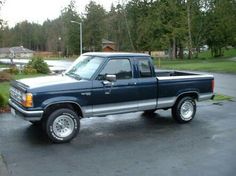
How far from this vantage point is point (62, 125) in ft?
27.7

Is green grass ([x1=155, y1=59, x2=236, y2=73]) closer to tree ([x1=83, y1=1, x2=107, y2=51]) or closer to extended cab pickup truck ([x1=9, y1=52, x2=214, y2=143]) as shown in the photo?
extended cab pickup truck ([x1=9, y1=52, x2=214, y2=143])

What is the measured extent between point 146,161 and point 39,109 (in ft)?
8.01

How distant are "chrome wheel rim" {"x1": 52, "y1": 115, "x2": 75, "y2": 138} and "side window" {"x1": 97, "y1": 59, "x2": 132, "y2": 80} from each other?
1.18 metres

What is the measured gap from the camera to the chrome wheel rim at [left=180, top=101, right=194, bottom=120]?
10477 mm

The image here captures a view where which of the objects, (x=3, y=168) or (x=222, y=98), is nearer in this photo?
(x=3, y=168)

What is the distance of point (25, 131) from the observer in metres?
9.24

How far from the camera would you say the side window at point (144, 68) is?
31.4ft

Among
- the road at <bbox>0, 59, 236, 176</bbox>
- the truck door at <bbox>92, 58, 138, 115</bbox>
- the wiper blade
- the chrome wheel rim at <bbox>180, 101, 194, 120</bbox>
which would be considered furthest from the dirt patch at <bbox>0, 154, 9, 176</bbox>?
the chrome wheel rim at <bbox>180, 101, 194, 120</bbox>

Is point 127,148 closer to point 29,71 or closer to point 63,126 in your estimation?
point 63,126

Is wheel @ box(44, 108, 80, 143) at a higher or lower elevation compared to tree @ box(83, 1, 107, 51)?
lower

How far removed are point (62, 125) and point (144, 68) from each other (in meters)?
2.51

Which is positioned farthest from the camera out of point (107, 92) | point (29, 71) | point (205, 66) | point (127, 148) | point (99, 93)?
point (205, 66)

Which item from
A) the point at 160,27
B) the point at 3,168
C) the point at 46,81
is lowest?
the point at 3,168

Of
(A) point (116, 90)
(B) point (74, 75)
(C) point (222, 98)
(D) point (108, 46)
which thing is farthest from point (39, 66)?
(D) point (108, 46)
